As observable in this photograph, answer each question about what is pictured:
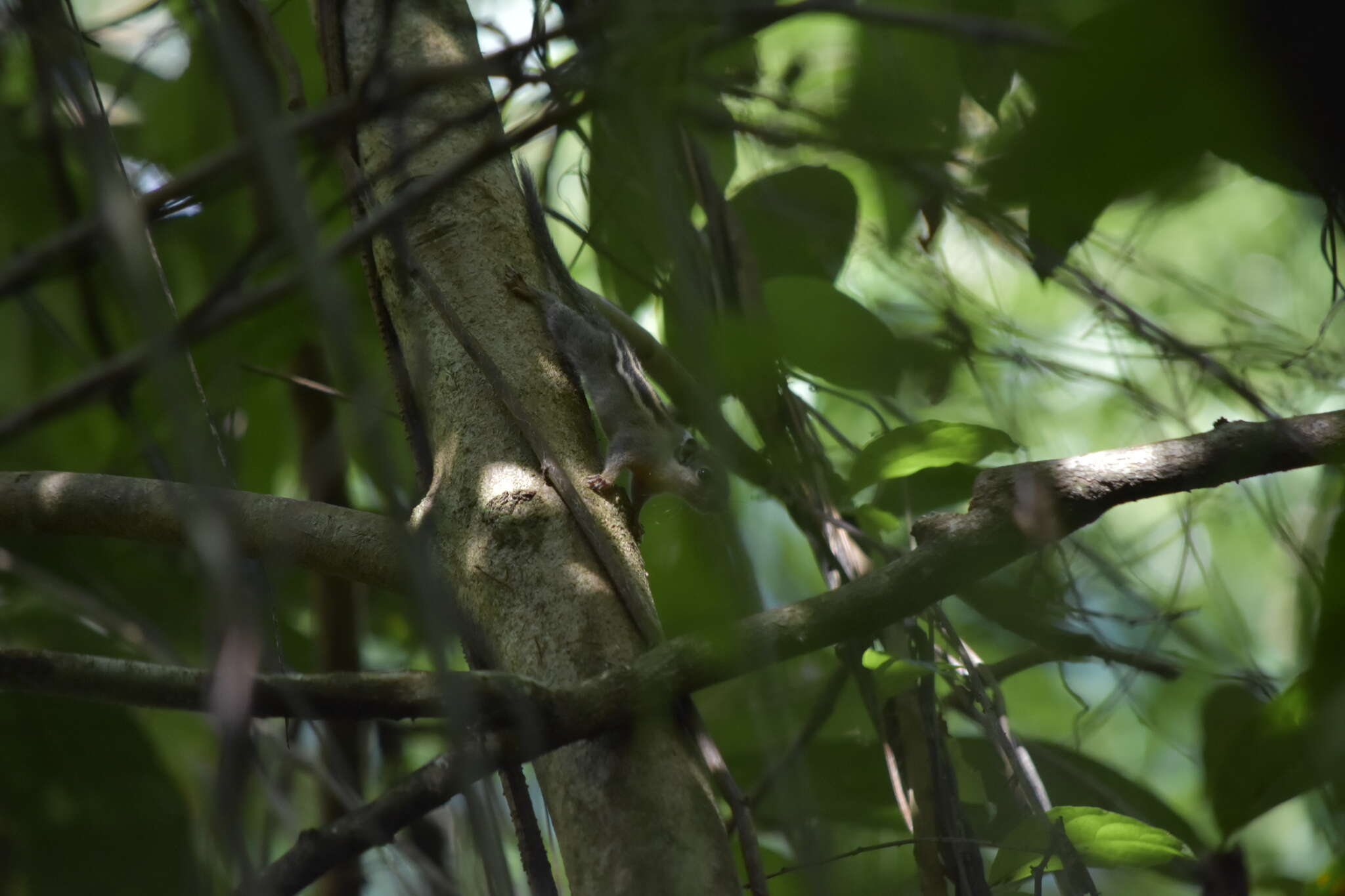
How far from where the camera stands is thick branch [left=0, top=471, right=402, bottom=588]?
5.59 feet

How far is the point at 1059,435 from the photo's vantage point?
2.44 metres

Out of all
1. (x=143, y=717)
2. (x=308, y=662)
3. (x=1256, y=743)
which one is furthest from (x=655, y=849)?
(x=143, y=717)

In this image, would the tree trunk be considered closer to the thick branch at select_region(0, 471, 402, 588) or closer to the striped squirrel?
the thick branch at select_region(0, 471, 402, 588)

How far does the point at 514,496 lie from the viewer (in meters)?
1.61

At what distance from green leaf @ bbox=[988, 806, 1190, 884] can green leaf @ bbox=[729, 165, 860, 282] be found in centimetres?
105

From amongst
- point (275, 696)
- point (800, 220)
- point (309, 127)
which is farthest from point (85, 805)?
point (309, 127)

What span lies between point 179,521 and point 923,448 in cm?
140

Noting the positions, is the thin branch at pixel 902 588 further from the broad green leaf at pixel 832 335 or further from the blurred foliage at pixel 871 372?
the broad green leaf at pixel 832 335

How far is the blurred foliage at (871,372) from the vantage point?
622mm

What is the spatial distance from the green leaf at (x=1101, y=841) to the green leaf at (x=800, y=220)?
3.45 feet

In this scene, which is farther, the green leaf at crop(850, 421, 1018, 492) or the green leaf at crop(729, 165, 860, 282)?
the green leaf at crop(850, 421, 1018, 492)

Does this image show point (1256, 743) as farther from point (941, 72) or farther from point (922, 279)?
point (922, 279)

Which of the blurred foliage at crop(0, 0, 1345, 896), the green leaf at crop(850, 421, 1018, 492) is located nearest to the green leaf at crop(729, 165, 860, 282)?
the blurred foliage at crop(0, 0, 1345, 896)

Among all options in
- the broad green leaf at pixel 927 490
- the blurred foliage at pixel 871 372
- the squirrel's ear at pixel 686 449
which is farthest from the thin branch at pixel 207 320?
the squirrel's ear at pixel 686 449
